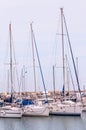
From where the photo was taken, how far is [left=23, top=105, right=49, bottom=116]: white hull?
4747 cm

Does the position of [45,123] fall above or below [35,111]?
below

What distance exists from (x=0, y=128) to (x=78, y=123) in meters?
6.87

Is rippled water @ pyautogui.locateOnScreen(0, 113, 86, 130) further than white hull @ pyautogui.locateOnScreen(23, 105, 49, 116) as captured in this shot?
No

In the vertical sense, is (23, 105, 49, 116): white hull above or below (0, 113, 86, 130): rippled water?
above

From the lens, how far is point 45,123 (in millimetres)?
43438

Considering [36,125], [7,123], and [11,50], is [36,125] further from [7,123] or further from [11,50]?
[11,50]

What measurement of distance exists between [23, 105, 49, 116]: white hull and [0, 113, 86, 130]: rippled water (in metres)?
0.62

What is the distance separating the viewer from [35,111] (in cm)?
4762

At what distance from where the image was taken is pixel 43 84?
5247 cm

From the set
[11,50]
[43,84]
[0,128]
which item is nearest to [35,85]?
[43,84]

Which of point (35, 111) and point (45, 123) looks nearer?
point (45, 123)

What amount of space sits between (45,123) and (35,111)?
434 centimetres

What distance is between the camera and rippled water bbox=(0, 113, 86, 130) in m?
40.3

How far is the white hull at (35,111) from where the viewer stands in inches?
1869
